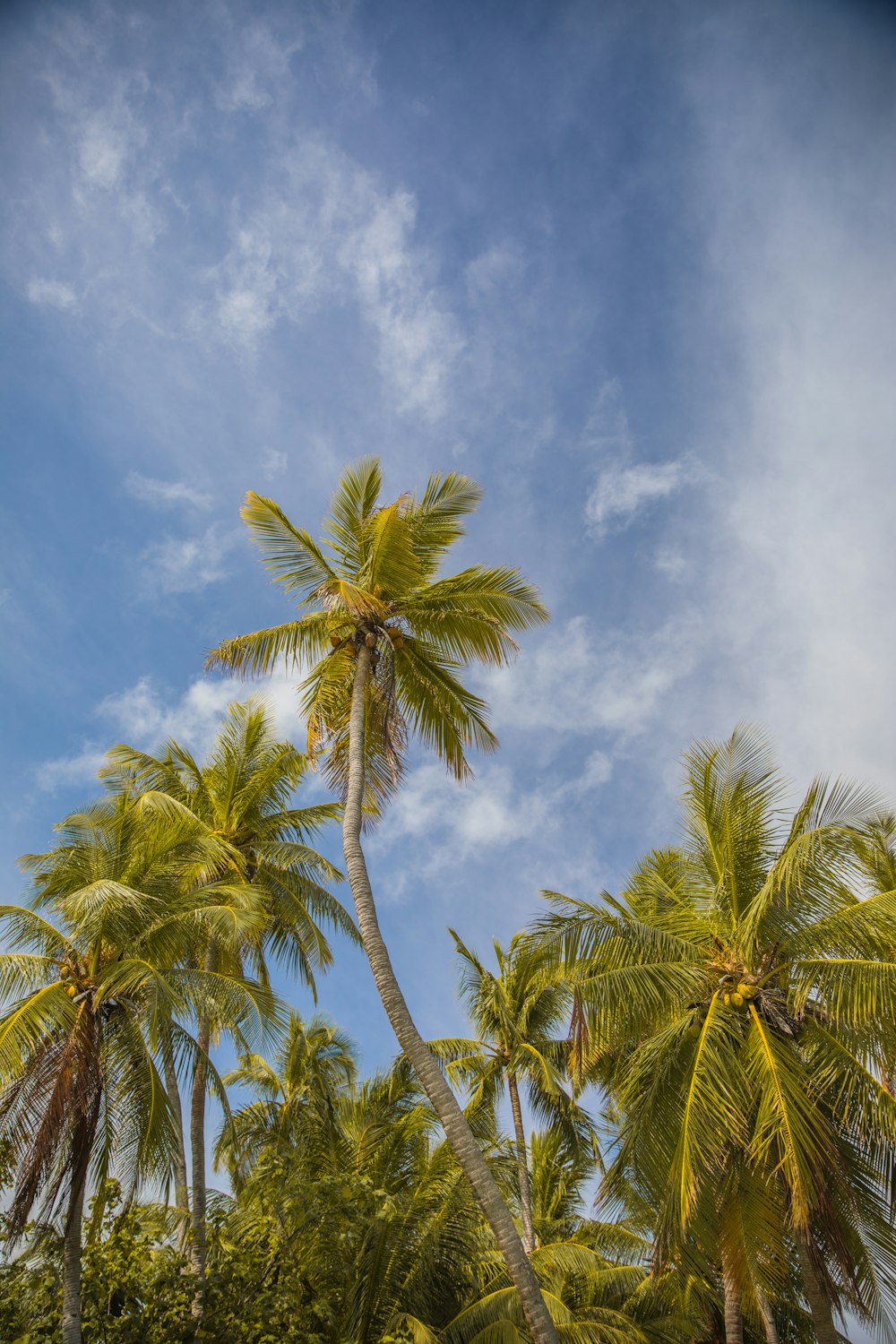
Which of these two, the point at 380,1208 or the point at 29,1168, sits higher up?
the point at 29,1168

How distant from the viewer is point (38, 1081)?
9.88m

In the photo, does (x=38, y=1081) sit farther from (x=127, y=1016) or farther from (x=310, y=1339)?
(x=310, y=1339)

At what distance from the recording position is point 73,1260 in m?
9.70

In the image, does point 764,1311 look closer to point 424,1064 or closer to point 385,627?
point 424,1064

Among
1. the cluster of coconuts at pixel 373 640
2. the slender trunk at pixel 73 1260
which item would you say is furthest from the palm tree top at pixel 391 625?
the slender trunk at pixel 73 1260

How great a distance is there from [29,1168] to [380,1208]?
4.28 m

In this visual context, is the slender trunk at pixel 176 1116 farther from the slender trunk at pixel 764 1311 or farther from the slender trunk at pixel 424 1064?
the slender trunk at pixel 764 1311

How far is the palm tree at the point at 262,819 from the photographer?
16094 millimetres

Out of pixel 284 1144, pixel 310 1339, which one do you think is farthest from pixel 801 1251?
pixel 284 1144

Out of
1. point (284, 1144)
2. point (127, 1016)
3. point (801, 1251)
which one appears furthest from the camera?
point (284, 1144)

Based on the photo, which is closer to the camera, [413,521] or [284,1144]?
[284,1144]

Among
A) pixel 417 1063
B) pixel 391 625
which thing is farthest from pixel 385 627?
pixel 417 1063

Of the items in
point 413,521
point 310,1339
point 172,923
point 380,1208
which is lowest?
point 310,1339

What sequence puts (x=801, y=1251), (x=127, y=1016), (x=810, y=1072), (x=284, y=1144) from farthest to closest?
(x=284, y=1144) → (x=127, y=1016) → (x=810, y=1072) → (x=801, y=1251)
